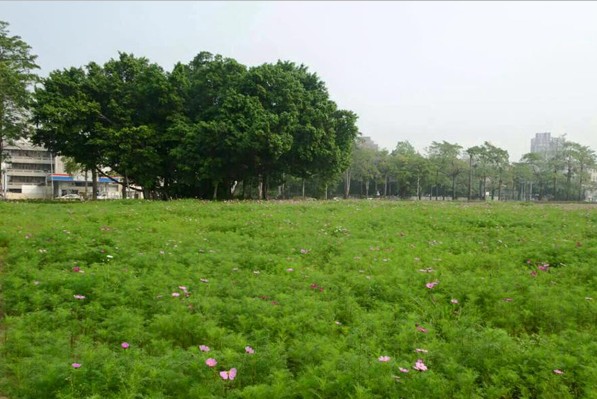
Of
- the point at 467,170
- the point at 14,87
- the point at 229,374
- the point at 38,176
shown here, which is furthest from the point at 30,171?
the point at 229,374

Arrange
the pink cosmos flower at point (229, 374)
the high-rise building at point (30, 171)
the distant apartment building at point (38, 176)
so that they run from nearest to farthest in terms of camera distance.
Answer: the pink cosmos flower at point (229, 374) < the distant apartment building at point (38, 176) < the high-rise building at point (30, 171)

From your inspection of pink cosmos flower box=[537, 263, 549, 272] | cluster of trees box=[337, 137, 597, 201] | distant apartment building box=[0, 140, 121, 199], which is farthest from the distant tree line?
distant apartment building box=[0, 140, 121, 199]

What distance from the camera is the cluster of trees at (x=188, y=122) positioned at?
3225cm

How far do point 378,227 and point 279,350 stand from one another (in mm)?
9560

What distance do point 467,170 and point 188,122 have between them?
233 feet

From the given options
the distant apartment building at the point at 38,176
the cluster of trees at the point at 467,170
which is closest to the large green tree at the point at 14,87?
the cluster of trees at the point at 467,170

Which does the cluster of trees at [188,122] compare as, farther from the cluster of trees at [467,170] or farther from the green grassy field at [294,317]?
the cluster of trees at [467,170]

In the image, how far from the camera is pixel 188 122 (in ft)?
→ 114

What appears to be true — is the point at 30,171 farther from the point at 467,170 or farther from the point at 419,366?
the point at 419,366

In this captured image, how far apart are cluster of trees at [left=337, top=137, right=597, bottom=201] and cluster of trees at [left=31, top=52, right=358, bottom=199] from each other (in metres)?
44.1

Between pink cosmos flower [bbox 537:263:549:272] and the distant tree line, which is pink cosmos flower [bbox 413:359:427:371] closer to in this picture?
pink cosmos flower [bbox 537:263:549:272]

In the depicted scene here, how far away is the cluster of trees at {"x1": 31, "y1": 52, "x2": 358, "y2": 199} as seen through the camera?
3225 cm

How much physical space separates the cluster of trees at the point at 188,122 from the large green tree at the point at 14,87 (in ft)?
10.4

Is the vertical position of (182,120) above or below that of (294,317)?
above
